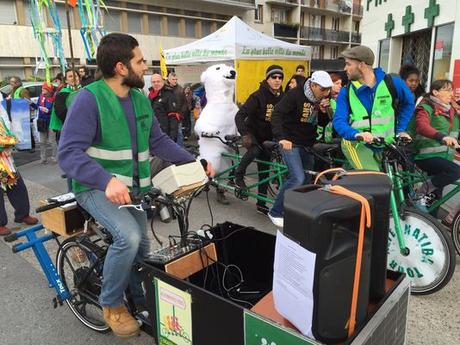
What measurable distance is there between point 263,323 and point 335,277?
360 mm

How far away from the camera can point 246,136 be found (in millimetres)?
5336

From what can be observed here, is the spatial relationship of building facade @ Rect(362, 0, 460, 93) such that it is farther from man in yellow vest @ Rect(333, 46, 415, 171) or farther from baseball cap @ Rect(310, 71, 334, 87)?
man in yellow vest @ Rect(333, 46, 415, 171)

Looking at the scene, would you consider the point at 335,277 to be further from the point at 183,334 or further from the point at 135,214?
the point at 135,214

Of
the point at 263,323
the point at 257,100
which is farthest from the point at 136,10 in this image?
the point at 263,323

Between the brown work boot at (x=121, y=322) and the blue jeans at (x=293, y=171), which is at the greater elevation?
the blue jeans at (x=293, y=171)

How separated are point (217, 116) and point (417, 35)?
5.99 m

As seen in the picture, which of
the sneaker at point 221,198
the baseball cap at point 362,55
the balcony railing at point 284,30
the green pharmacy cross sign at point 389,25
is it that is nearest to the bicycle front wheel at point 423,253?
the baseball cap at point 362,55

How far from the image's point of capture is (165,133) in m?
4.04

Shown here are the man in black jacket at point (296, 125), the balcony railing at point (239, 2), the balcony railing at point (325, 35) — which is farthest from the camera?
the balcony railing at point (325, 35)

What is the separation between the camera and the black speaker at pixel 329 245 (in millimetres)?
1497

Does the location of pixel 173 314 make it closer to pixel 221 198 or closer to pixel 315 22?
pixel 221 198

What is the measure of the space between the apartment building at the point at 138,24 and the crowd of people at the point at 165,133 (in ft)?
58.7

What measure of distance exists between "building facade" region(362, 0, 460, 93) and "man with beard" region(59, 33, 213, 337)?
251 inches

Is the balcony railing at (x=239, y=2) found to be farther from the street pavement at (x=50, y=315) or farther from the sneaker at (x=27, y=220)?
the street pavement at (x=50, y=315)
